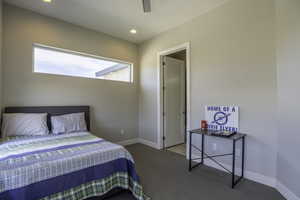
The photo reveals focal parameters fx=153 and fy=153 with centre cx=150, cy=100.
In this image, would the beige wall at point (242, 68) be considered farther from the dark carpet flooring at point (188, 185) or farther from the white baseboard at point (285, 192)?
the dark carpet flooring at point (188, 185)

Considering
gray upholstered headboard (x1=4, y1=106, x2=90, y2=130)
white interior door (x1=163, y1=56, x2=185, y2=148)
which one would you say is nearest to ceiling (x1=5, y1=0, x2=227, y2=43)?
white interior door (x1=163, y1=56, x2=185, y2=148)

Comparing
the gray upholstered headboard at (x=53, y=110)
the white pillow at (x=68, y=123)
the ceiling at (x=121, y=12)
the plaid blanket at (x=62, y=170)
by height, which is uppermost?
the ceiling at (x=121, y=12)

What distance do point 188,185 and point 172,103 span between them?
2351 millimetres

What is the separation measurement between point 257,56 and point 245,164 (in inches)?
70.1

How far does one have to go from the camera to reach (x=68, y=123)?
3.04 metres

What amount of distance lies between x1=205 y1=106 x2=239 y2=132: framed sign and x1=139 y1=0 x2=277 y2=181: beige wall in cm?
9

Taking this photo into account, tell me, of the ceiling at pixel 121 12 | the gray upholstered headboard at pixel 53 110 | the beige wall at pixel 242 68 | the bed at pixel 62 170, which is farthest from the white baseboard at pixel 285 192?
the gray upholstered headboard at pixel 53 110

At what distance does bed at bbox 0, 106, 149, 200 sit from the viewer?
1452mm

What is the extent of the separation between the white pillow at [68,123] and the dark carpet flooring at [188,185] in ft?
4.70

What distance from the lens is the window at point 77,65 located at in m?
3.18

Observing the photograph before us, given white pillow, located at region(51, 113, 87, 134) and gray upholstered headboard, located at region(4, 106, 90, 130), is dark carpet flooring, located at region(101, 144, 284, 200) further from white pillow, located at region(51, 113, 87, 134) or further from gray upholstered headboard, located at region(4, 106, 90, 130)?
gray upholstered headboard, located at region(4, 106, 90, 130)

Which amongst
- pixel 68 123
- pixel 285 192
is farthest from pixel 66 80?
pixel 285 192

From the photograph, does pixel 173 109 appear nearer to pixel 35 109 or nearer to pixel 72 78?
pixel 72 78

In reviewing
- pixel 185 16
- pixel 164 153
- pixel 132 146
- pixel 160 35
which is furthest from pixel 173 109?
pixel 185 16
